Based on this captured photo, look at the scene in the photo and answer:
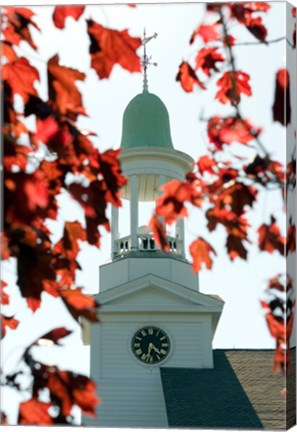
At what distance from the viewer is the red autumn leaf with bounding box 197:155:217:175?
622 centimetres

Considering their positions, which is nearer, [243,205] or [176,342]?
[243,205]

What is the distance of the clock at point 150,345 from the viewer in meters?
17.6

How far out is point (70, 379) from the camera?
5.46 m

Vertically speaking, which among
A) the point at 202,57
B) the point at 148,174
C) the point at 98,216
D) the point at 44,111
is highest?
the point at 148,174

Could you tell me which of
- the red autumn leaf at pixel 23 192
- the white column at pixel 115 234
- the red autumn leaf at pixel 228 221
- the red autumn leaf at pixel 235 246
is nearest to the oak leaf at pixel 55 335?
the red autumn leaf at pixel 23 192

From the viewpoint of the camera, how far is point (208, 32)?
21.5ft

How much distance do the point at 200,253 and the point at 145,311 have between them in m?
10.1

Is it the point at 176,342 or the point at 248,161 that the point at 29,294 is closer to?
the point at 248,161

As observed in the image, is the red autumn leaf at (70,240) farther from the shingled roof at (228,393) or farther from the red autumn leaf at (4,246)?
the shingled roof at (228,393)

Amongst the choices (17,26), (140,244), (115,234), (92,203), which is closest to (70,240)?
(92,203)

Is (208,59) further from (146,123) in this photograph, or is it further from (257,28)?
(146,123)

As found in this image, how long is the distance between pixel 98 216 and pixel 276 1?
3.10m

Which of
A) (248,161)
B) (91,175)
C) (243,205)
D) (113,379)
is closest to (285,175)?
(248,161)

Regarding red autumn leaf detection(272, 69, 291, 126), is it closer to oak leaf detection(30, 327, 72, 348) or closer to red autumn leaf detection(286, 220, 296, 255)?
red autumn leaf detection(286, 220, 296, 255)
